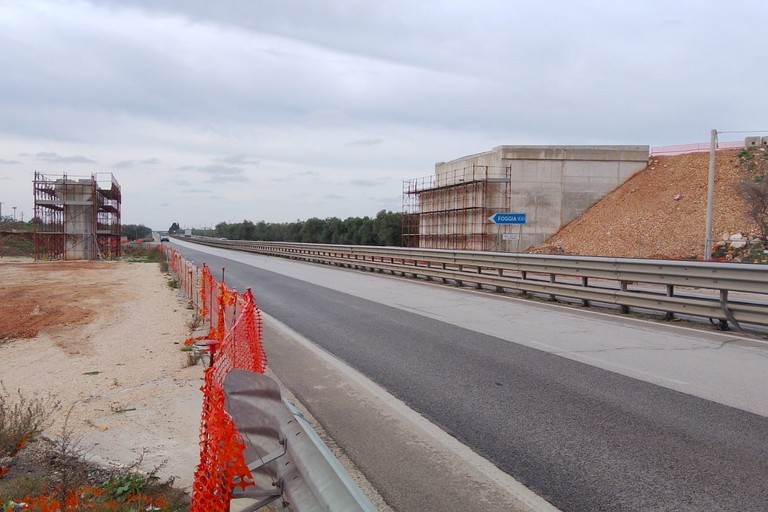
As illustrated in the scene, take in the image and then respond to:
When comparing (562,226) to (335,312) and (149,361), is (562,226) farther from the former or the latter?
(149,361)

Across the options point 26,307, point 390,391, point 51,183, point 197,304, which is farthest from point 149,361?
point 51,183

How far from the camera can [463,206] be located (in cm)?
4444

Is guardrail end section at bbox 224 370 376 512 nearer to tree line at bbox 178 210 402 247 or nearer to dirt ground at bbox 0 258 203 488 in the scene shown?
dirt ground at bbox 0 258 203 488

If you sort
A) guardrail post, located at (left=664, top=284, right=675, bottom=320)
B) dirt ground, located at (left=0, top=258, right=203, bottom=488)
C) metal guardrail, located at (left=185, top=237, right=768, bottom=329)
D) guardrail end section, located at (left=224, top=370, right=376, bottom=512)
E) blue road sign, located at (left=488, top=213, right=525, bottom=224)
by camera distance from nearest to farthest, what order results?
1. guardrail end section, located at (left=224, top=370, right=376, bottom=512)
2. dirt ground, located at (left=0, top=258, right=203, bottom=488)
3. metal guardrail, located at (left=185, top=237, right=768, bottom=329)
4. guardrail post, located at (left=664, top=284, right=675, bottom=320)
5. blue road sign, located at (left=488, top=213, right=525, bottom=224)

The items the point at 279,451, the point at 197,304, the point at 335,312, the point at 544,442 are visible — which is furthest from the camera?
the point at 197,304

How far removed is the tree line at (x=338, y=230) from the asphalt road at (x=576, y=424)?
59.9 m

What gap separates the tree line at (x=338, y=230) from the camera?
71000mm

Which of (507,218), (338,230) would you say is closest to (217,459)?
(507,218)

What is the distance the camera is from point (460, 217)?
44.5 meters

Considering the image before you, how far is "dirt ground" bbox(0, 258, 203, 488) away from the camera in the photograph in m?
5.41

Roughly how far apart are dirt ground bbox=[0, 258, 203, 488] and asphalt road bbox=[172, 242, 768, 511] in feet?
7.65

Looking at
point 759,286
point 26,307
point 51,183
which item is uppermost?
point 51,183

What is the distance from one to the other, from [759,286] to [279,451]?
9357 mm

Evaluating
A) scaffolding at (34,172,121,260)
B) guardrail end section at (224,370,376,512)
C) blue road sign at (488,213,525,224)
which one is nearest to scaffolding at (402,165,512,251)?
blue road sign at (488,213,525,224)
